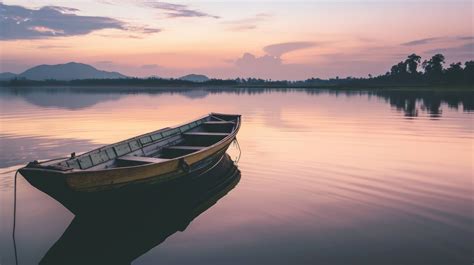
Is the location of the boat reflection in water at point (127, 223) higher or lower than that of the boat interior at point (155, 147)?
lower

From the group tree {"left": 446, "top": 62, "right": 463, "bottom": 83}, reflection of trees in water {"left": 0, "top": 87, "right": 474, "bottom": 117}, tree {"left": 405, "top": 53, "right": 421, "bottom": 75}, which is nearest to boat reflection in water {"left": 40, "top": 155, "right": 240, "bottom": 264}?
reflection of trees in water {"left": 0, "top": 87, "right": 474, "bottom": 117}

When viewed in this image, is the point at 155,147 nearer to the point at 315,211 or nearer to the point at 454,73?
the point at 315,211

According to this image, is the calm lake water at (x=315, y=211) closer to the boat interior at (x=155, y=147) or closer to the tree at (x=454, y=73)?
the boat interior at (x=155, y=147)

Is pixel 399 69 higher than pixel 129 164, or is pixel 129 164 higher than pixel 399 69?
pixel 399 69

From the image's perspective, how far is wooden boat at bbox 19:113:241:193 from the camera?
6.89 m

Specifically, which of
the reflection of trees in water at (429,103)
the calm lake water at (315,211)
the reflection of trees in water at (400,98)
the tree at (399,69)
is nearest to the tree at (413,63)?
the tree at (399,69)

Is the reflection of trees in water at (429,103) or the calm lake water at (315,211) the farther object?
the reflection of trees in water at (429,103)

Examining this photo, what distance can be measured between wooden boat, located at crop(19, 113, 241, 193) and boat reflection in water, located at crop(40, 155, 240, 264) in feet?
1.42

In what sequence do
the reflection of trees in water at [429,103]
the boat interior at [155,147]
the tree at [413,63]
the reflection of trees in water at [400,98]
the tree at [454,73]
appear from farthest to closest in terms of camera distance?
1. the tree at [413,63]
2. the tree at [454,73]
3. the reflection of trees in water at [400,98]
4. the reflection of trees in water at [429,103]
5. the boat interior at [155,147]

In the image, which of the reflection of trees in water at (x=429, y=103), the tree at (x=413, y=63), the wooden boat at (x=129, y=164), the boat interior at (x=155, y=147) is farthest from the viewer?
the tree at (x=413, y=63)

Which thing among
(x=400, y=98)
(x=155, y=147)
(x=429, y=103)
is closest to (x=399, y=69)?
(x=400, y=98)

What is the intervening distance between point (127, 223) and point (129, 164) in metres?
2.08

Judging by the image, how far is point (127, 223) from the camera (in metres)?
8.25

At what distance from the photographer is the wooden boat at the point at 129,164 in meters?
6.89
